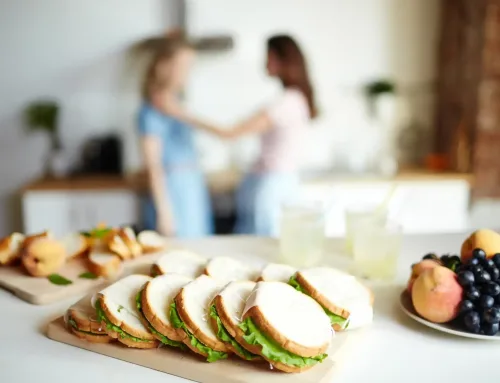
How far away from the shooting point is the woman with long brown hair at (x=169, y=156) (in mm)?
2875

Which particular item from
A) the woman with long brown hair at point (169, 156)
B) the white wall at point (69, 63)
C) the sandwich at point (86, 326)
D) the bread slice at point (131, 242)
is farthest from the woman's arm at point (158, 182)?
the sandwich at point (86, 326)

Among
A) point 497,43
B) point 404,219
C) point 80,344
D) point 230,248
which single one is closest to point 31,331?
point 80,344

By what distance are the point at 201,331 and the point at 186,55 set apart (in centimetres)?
238

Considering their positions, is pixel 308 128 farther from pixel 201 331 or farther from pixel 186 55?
pixel 201 331

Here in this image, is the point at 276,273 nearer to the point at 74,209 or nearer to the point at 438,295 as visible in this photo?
the point at 438,295

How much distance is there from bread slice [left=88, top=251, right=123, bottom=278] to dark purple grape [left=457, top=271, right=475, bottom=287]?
2.56 feet

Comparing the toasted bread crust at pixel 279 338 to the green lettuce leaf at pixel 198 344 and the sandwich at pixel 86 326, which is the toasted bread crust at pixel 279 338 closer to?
the green lettuce leaf at pixel 198 344

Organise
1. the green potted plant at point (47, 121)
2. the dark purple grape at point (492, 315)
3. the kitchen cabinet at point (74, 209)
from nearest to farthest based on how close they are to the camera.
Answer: the dark purple grape at point (492, 315) < the kitchen cabinet at point (74, 209) < the green potted plant at point (47, 121)

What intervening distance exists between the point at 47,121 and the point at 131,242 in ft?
7.14

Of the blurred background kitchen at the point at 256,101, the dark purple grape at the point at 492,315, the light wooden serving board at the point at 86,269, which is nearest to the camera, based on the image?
the dark purple grape at the point at 492,315

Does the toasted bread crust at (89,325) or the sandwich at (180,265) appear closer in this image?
the toasted bread crust at (89,325)

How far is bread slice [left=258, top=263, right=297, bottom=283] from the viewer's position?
1142mm

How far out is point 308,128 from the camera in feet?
11.9

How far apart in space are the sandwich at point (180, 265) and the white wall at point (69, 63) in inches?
92.5
